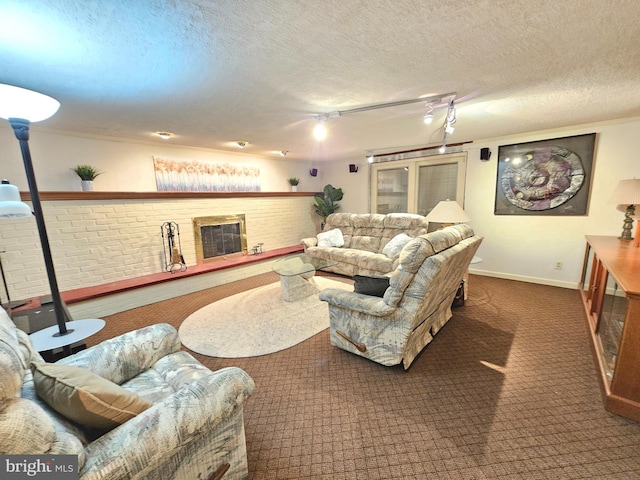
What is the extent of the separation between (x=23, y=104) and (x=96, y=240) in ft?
7.59

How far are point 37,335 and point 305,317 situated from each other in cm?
205

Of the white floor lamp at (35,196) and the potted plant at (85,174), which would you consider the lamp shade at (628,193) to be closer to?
the white floor lamp at (35,196)

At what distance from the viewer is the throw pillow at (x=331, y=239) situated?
4.54 metres

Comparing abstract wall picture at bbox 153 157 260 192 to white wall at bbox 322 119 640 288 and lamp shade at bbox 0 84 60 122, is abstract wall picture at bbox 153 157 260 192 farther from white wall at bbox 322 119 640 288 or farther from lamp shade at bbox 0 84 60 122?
white wall at bbox 322 119 640 288

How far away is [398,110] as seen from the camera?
2506 millimetres

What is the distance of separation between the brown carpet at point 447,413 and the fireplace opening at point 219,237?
235cm

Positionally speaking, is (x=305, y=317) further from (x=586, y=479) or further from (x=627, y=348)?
(x=627, y=348)

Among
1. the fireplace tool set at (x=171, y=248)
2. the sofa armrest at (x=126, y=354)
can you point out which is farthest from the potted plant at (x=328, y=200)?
the sofa armrest at (x=126, y=354)

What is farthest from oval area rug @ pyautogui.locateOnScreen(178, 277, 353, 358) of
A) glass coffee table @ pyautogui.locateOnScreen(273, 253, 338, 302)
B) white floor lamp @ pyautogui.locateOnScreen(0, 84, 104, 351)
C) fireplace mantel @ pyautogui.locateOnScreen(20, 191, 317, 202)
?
fireplace mantel @ pyautogui.locateOnScreen(20, 191, 317, 202)

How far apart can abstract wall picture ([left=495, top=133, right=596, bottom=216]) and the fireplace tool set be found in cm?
475

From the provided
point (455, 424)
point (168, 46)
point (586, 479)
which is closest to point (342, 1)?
point (168, 46)

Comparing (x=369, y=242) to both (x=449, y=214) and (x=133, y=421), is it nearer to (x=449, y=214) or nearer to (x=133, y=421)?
(x=449, y=214)

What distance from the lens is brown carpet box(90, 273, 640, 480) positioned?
1.28 meters

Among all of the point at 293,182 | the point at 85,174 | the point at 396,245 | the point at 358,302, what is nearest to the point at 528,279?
the point at 396,245
